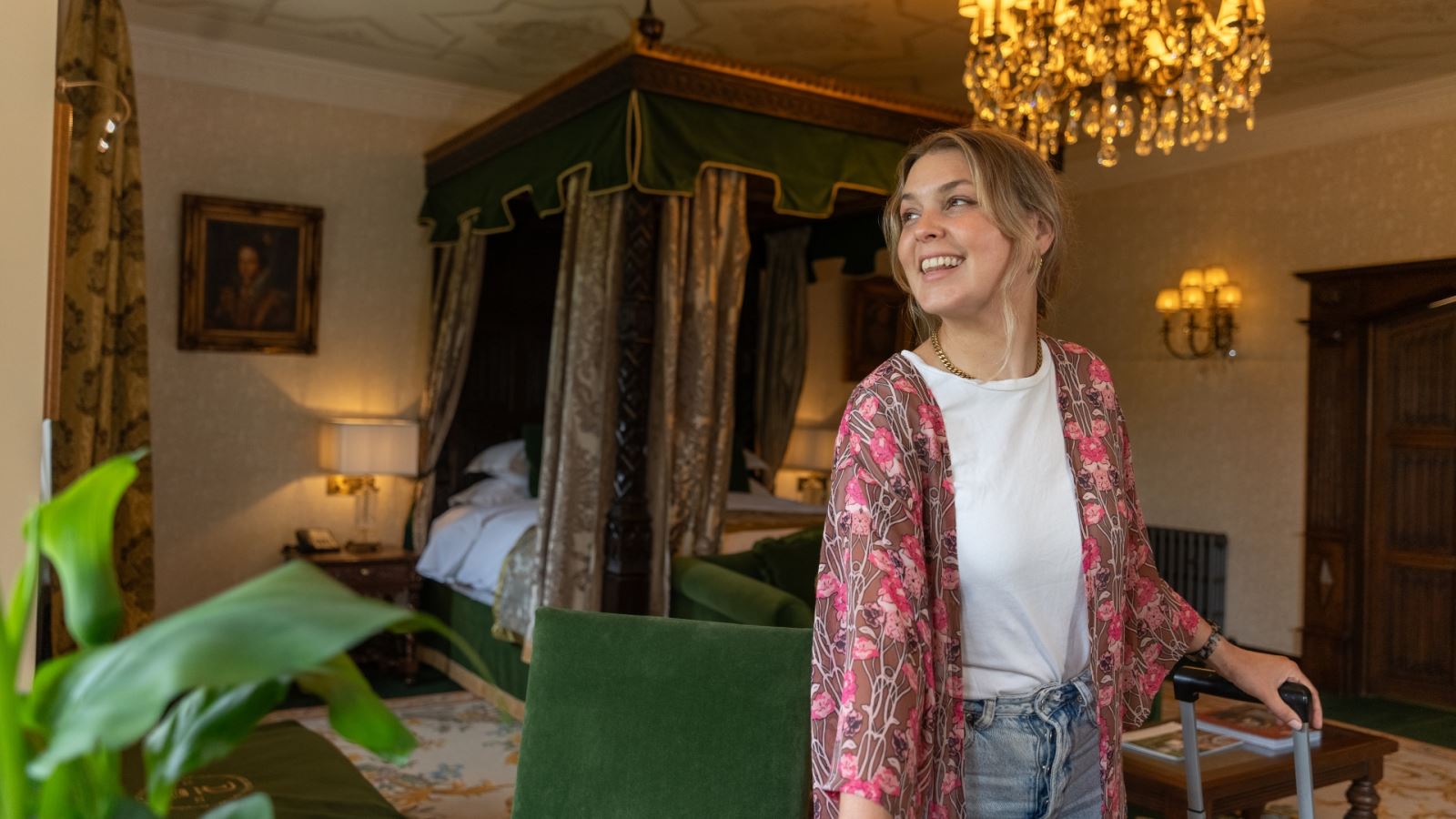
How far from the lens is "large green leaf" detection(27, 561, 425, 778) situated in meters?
0.47

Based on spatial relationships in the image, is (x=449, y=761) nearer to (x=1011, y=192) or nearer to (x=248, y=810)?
(x=1011, y=192)

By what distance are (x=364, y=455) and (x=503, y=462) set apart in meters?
0.83

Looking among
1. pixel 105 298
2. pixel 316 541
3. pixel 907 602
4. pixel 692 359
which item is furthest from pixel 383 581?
pixel 907 602

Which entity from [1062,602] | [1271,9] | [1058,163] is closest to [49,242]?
[1062,602]

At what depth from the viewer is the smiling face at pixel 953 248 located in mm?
1561

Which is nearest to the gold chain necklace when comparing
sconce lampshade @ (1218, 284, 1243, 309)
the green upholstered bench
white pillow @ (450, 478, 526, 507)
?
the green upholstered bench

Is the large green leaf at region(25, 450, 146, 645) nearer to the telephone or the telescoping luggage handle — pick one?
the telescoping luggage handle

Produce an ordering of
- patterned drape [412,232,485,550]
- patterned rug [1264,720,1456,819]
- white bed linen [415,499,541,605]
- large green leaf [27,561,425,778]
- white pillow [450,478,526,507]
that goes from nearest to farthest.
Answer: large green leaf [27,561,425,778] < patterned rug [1264,720,1456,819] < white bed linen [415,499,541,605] < patterned drape [412,232,485,550] < white pillow [450,478,526,507]

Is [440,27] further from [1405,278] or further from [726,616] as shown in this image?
Answer: [1405,278]

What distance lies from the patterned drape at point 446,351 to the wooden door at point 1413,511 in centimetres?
495

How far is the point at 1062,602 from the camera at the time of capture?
1.53 m

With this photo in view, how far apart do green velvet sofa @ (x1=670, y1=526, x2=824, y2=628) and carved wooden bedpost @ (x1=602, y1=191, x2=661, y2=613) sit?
18 centimetres

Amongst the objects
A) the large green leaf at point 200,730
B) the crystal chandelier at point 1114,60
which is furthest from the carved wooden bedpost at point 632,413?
the large green leaf at point 200,730

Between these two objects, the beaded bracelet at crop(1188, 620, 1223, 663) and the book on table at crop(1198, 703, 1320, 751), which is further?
the book on table at crop(1198, 703, 1320, 751)
